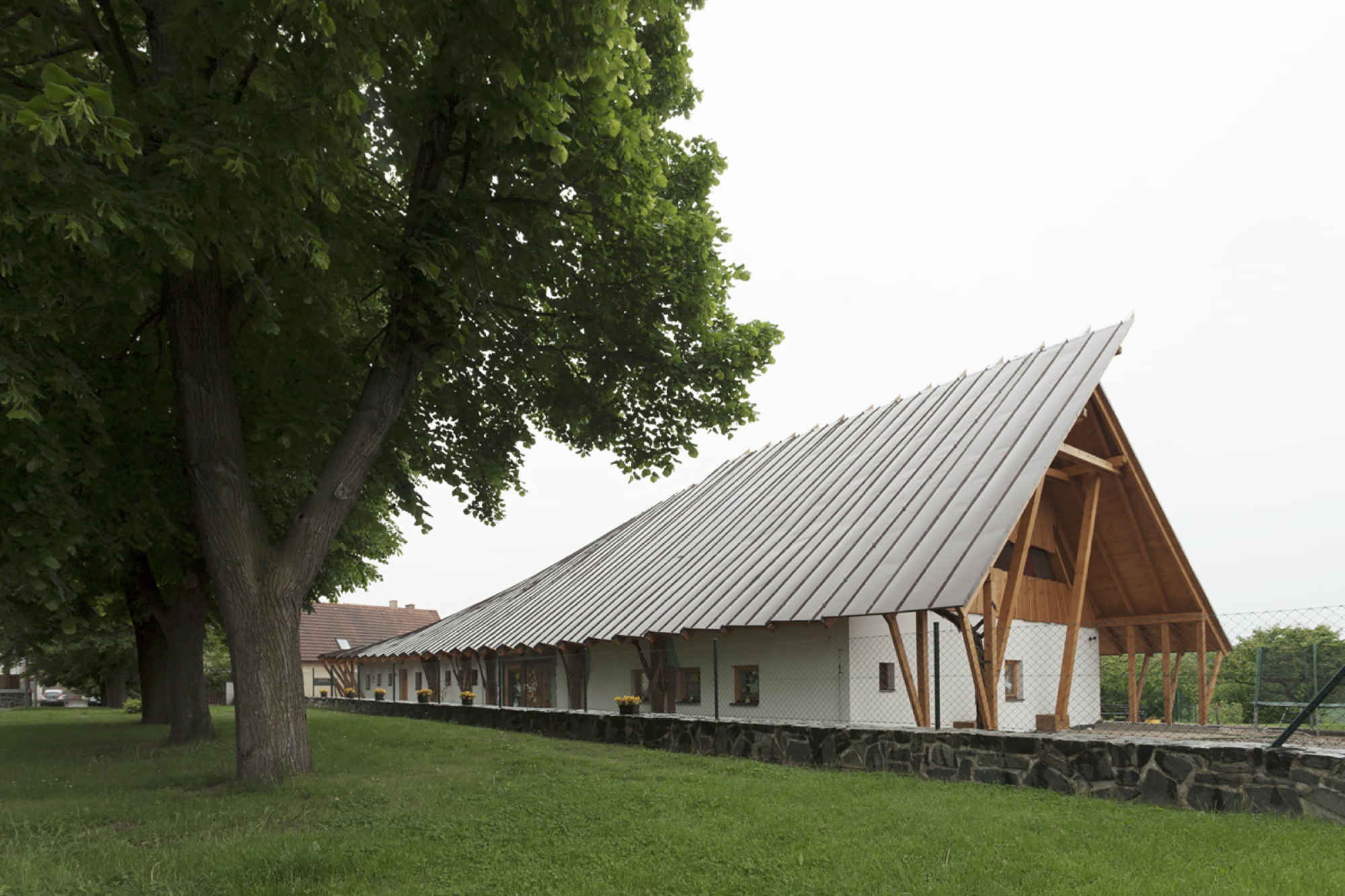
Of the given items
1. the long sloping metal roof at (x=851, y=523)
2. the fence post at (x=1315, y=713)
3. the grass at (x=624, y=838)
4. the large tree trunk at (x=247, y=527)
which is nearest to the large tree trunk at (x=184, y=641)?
the grass at (x=624, y=838)

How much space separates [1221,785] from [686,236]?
8.74 meters

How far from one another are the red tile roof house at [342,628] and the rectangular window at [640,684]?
99.9ft

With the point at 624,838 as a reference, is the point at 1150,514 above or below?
above

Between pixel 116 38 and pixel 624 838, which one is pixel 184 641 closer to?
pixel 116 38

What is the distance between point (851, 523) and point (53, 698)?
6307 centimetres

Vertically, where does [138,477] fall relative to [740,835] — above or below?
above

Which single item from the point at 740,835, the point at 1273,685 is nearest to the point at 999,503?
the point at 740,835

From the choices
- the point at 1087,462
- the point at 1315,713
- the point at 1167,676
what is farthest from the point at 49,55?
the point at 1167,676

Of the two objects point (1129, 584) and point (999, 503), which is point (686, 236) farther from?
point (1129, 584)

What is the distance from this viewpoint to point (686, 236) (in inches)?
473

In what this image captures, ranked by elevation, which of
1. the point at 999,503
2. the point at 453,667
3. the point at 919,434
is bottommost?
the point at 453,667

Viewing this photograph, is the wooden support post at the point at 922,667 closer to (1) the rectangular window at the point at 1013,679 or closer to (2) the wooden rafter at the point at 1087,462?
(2) the wooden rafter at the point at 1087,462

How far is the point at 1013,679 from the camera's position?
60.0ft

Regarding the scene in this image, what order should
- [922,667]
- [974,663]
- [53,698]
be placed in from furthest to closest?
[53,698] → [922,667] → [974,663]
